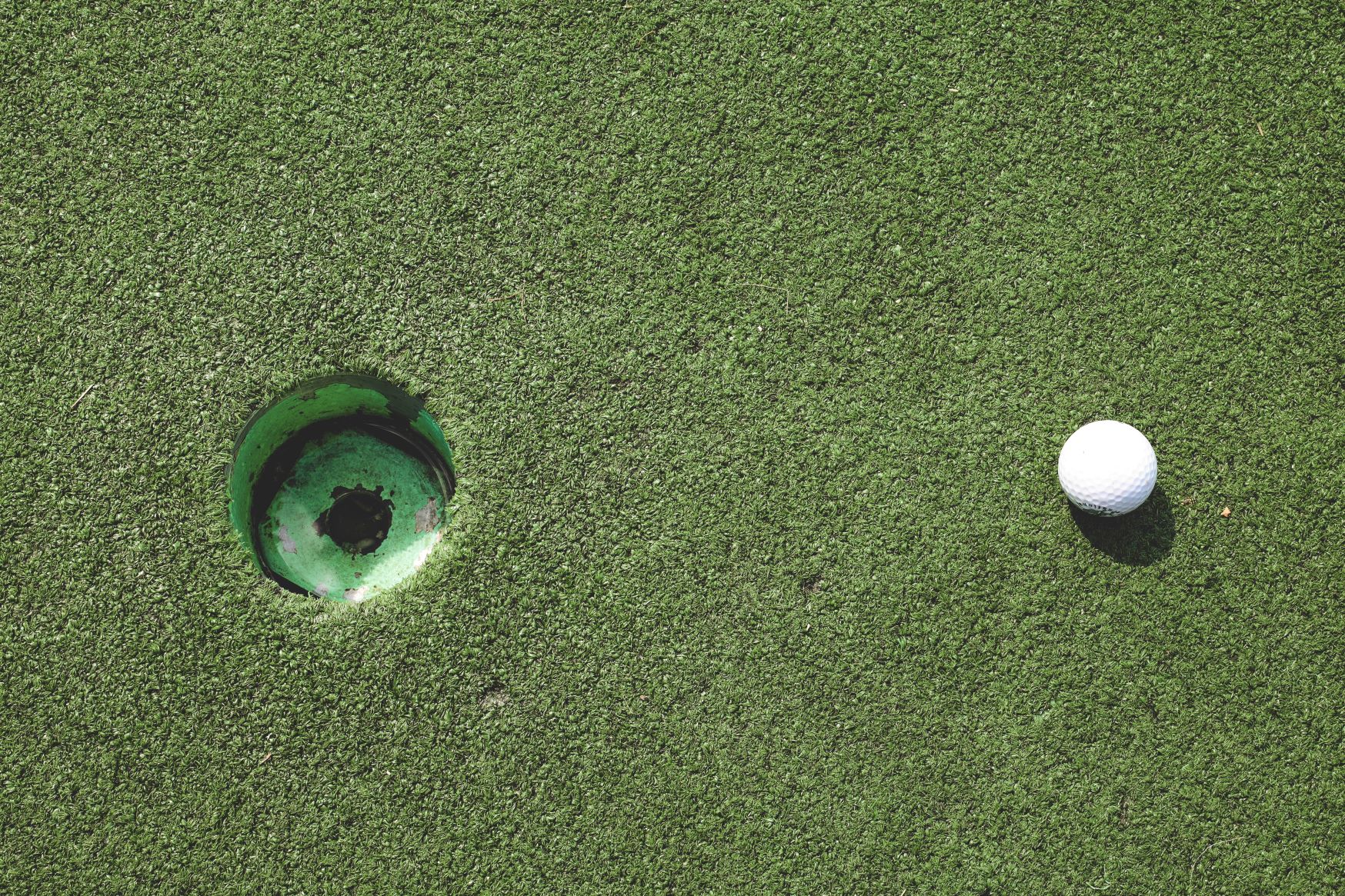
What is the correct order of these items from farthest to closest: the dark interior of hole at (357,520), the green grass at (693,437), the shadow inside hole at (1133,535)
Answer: the dark interior of hole at (357,520) < the shadow inside hole at (1133,535) < the green grass at (693,437)

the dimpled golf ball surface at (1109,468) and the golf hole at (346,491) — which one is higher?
the golf hole at (346,491)

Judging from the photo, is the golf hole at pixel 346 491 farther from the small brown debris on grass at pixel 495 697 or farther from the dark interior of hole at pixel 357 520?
the small brown debris on grass at pixel 495 697

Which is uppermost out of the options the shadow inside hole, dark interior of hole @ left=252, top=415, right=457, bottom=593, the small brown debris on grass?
dark interior of hole @ left=252, top=415, right=457, bottom=593

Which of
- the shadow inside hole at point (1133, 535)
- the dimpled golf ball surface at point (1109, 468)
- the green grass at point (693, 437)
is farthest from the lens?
the shadow inside hole at point (1133, 535)

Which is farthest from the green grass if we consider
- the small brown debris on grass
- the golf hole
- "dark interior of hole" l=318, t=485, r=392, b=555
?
"dark interior of hole" l=318, t=485, r=392, b=555

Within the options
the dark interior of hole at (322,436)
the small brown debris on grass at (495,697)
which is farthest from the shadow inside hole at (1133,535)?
the dark interior of hole at (322,436)

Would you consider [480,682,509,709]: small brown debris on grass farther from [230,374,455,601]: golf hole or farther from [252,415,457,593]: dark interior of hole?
[252,415,457,593]: dark interior of hole

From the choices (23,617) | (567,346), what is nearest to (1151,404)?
(567,346)
